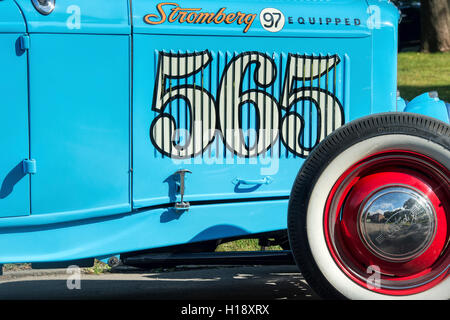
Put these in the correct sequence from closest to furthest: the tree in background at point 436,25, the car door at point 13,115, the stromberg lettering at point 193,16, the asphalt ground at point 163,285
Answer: the car door at point 13,115 → the stromberg lettering at point 193,16 → the asphalt ground at point 163,285 → the tree in background at point 436,25

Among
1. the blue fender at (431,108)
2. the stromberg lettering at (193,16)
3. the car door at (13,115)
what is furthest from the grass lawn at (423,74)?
the car door at (13,115)

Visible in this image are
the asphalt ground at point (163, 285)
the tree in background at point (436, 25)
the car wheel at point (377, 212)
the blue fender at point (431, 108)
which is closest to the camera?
the car wheel at point (377, 212)

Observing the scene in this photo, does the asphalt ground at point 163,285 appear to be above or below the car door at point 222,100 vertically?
below

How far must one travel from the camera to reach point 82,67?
305 cm

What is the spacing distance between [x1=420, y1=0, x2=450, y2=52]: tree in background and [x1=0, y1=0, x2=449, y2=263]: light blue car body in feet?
34.1

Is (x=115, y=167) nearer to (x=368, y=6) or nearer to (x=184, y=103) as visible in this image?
(x=184, y=103)

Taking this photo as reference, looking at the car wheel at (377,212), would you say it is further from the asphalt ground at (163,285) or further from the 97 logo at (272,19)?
the asphalt ground at (163,285)

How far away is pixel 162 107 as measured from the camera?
125 inches

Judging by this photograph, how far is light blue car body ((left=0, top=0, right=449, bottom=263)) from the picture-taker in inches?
119

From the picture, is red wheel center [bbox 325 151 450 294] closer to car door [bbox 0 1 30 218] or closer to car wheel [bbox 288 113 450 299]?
car wheel [bbox 288 113 450 299]

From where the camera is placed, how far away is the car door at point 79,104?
119 inches

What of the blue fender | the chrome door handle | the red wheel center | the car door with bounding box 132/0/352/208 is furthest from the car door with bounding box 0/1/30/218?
the blue fender

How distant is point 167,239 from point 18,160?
714mm
